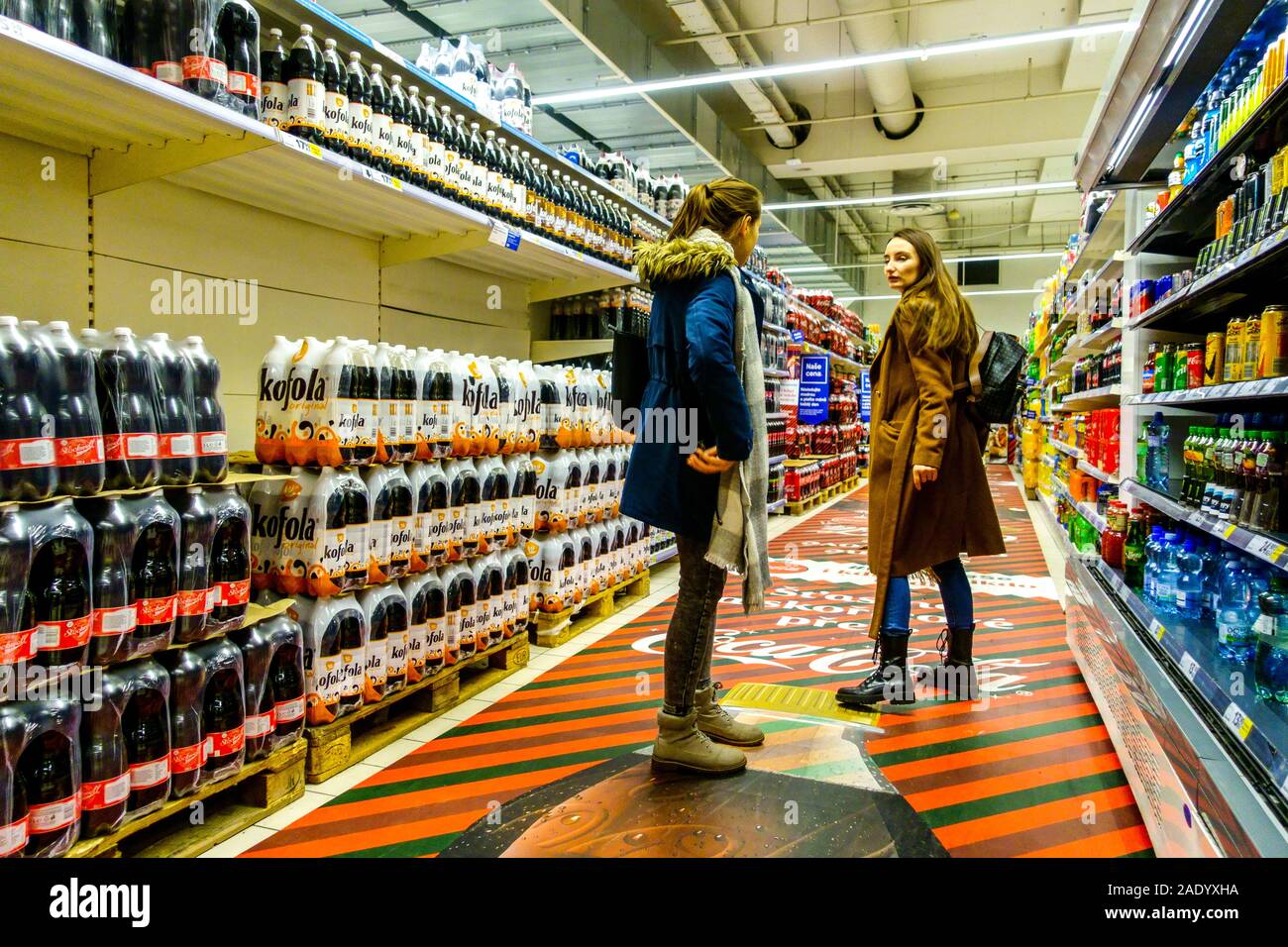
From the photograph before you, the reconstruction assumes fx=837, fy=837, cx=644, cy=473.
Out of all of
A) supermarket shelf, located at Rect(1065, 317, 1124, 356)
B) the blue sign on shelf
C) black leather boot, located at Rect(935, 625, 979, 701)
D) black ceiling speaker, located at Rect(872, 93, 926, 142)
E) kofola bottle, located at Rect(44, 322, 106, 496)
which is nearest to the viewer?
kofola bottle, located at Rect(44, 322, 106, 496)

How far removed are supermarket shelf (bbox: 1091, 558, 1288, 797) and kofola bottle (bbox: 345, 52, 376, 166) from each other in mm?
3074

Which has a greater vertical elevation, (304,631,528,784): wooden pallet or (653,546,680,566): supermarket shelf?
(653,546,680,566): supermarket shelf

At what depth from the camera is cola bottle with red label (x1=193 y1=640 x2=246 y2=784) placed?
2162 mm

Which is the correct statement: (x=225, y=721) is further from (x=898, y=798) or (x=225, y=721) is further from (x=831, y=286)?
(x=831, y=286)

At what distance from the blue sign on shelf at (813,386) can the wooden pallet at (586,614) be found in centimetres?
Answer: 530

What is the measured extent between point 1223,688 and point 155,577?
2.54m

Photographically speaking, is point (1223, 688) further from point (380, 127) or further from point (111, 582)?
point (380, 127)

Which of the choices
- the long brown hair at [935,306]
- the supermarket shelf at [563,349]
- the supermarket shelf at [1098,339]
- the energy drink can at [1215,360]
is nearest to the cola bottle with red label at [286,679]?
the long brown hair at [935,306]

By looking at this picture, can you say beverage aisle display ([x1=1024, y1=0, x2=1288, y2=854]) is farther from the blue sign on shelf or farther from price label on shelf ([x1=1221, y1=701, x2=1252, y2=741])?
the blue sign on shelf

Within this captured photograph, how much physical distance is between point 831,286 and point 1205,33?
20054mm

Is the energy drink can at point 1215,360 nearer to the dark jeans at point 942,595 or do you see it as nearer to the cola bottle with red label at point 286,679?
the dark jeans at point 942,595

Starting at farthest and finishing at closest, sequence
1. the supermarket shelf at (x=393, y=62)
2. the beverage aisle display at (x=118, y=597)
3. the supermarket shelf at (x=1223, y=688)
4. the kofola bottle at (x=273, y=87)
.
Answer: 1. the supermarket shelf at (x=393, y=62)
2. the kofola bottle at (x=273, y=87)
3. the beverage aisle display at (x=118, y=597)
4. the supermarket shelf at (x=1223, y=688)

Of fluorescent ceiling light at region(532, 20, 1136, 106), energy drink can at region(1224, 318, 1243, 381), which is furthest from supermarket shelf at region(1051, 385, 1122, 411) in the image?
fluorescent ceiling light at region(532, 20, 1136, 106)

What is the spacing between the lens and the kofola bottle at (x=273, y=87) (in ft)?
9.22
